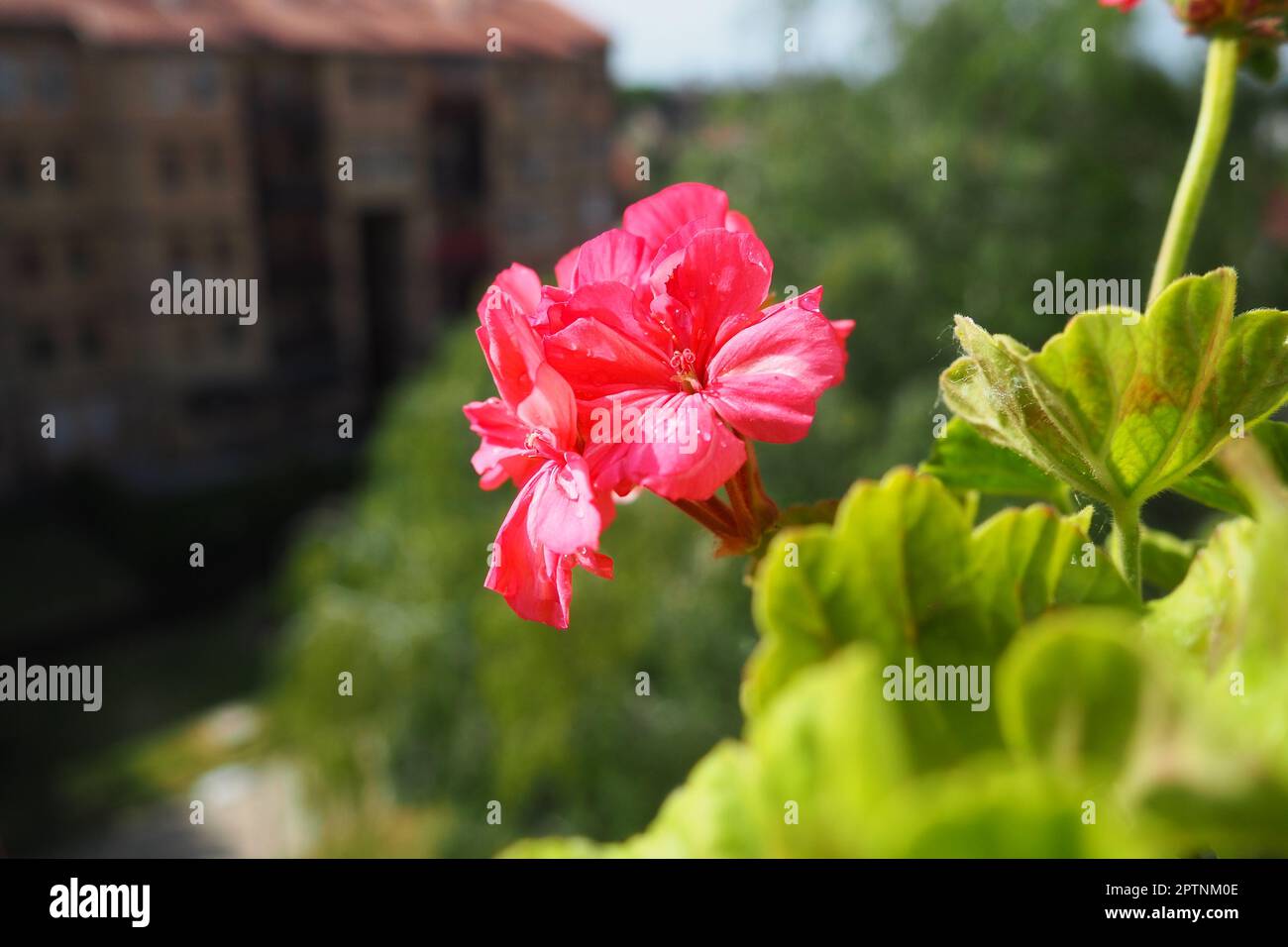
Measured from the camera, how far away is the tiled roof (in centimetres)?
933

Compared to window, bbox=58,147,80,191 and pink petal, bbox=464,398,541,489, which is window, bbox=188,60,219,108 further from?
pink petal, bbox=464,398,541,489

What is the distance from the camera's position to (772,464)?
200 inches

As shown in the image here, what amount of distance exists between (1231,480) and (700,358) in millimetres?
156

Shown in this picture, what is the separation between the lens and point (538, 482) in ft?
1.10

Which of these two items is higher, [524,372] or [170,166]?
[170,166]

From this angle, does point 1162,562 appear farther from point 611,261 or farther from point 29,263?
point 29,263

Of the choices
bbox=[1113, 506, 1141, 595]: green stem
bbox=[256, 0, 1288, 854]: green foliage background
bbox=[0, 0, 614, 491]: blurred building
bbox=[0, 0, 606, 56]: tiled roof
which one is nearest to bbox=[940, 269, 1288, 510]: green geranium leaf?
bbox=[1113, 506, 1141, 595]: green stem

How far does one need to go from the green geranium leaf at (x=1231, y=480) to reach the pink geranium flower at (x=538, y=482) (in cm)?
18

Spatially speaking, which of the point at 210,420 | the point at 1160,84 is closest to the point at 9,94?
the point at 210,420

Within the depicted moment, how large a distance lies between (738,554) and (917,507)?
0.32 ft

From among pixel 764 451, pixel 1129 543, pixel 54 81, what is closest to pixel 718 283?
pixel 1129 543

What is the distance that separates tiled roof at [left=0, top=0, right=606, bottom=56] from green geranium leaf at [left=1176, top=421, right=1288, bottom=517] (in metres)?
10.3
